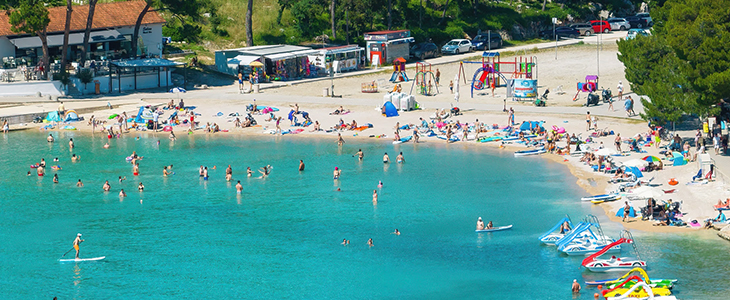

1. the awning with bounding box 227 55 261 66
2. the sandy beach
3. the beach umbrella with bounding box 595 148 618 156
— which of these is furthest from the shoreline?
the awning with bounding box 227 55 261 66

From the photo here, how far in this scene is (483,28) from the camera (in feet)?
357

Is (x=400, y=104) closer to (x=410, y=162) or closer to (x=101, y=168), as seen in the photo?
(x=410, y=162)

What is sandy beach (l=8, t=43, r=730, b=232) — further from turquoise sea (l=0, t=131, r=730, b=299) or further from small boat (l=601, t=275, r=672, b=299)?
small boat (l=601, t=275, r=672, b=299)

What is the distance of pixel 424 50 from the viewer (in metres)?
97.8

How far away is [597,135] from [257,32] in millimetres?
50072

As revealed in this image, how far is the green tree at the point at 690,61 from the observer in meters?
50.8

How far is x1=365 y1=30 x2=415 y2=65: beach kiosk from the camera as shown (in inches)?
3681

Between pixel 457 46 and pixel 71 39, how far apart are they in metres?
42.7

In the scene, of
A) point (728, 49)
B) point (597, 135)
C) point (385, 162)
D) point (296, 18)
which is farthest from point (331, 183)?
point (296, 18)

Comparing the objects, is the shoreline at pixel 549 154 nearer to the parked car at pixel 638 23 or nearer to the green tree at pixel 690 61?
the green tree at pixel 690 61

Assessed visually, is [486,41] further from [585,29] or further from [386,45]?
[585,29]

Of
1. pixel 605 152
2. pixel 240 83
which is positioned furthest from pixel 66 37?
pixel 605 152

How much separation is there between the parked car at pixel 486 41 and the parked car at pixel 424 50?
18.5 feet

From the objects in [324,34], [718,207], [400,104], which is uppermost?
[324,34]
